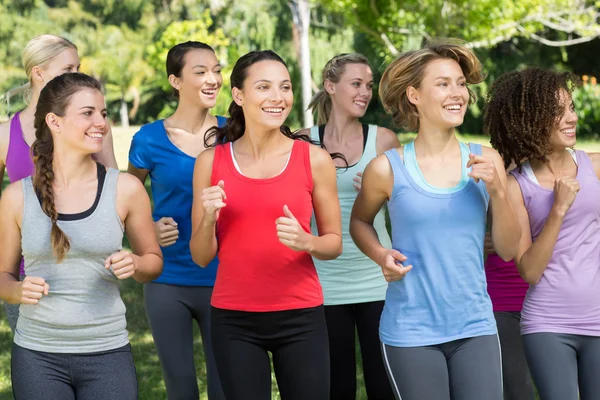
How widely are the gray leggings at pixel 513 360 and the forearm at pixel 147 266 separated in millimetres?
1715

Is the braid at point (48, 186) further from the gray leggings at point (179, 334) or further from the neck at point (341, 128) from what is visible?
the neck at point (341, 128)

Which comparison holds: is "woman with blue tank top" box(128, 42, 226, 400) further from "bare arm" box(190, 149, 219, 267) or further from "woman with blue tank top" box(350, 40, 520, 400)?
"woman with blue tank top" box(350, 40, 520, 400)

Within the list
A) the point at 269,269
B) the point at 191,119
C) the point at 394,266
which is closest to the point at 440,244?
the point at 394,266

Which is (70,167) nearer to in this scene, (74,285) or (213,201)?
(74,285)

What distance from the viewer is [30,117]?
4836 millimetres

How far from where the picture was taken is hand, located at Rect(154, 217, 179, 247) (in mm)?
4848

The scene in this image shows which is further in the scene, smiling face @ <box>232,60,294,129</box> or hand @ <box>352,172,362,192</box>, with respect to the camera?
hand @ <box>352,172,362,192</box>

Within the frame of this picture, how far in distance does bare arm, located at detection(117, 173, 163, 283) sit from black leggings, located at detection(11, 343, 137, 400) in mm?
397

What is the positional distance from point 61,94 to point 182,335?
163 cm

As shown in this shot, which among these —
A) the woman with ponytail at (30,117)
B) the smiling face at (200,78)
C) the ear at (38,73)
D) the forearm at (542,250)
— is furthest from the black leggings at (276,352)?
the ear at (38,73)

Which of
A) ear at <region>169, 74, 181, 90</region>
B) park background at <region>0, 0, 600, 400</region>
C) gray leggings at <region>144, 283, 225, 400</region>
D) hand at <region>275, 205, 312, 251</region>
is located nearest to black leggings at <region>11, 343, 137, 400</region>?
hand at <region>275, 205, 312, 251</region>

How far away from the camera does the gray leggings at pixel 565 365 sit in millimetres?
4004

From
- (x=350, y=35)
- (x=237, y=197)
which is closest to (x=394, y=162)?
(x=237, y=197)

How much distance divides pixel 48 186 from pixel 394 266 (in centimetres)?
148
